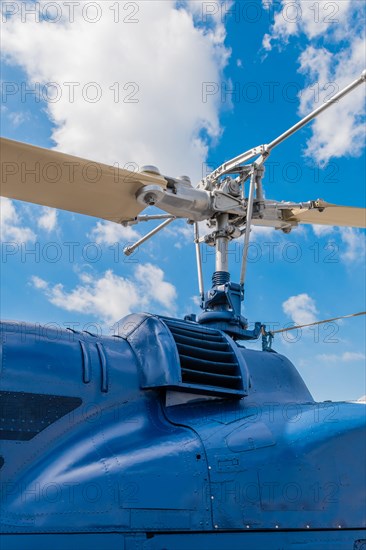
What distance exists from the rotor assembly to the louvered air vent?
911 mm

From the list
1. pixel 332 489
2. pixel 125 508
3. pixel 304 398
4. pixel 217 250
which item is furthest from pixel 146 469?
pixel 217 250

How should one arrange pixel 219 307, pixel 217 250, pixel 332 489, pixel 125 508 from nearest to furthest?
pixel 125 508
pixel 332 489
pixel 219 307
pixel 217 250

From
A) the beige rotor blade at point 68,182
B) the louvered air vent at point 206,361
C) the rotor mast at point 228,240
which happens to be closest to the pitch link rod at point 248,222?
the rotor mast at point 228,240

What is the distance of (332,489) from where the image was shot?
18.5 feet

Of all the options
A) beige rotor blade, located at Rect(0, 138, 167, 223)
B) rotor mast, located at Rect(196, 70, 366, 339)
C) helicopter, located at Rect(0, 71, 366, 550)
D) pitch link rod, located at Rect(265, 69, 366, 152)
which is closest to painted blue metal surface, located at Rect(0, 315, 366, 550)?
helicopter, located at Rect(0, 71, 366, 550)

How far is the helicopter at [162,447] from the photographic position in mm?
4926

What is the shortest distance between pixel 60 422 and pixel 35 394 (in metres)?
0.35

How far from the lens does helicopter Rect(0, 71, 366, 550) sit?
4.93 m

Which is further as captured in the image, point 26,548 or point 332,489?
point 332,489

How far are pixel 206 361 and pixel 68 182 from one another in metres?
2.97

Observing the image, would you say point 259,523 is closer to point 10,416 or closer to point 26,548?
point 26,548

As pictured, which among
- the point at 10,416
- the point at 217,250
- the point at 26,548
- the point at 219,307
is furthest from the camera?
the point at 217,250

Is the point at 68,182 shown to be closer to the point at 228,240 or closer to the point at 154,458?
the point at 228,240

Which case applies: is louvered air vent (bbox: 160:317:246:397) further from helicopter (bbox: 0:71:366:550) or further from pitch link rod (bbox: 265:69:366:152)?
pitch link rod (bbox: 265:69:366:152)
